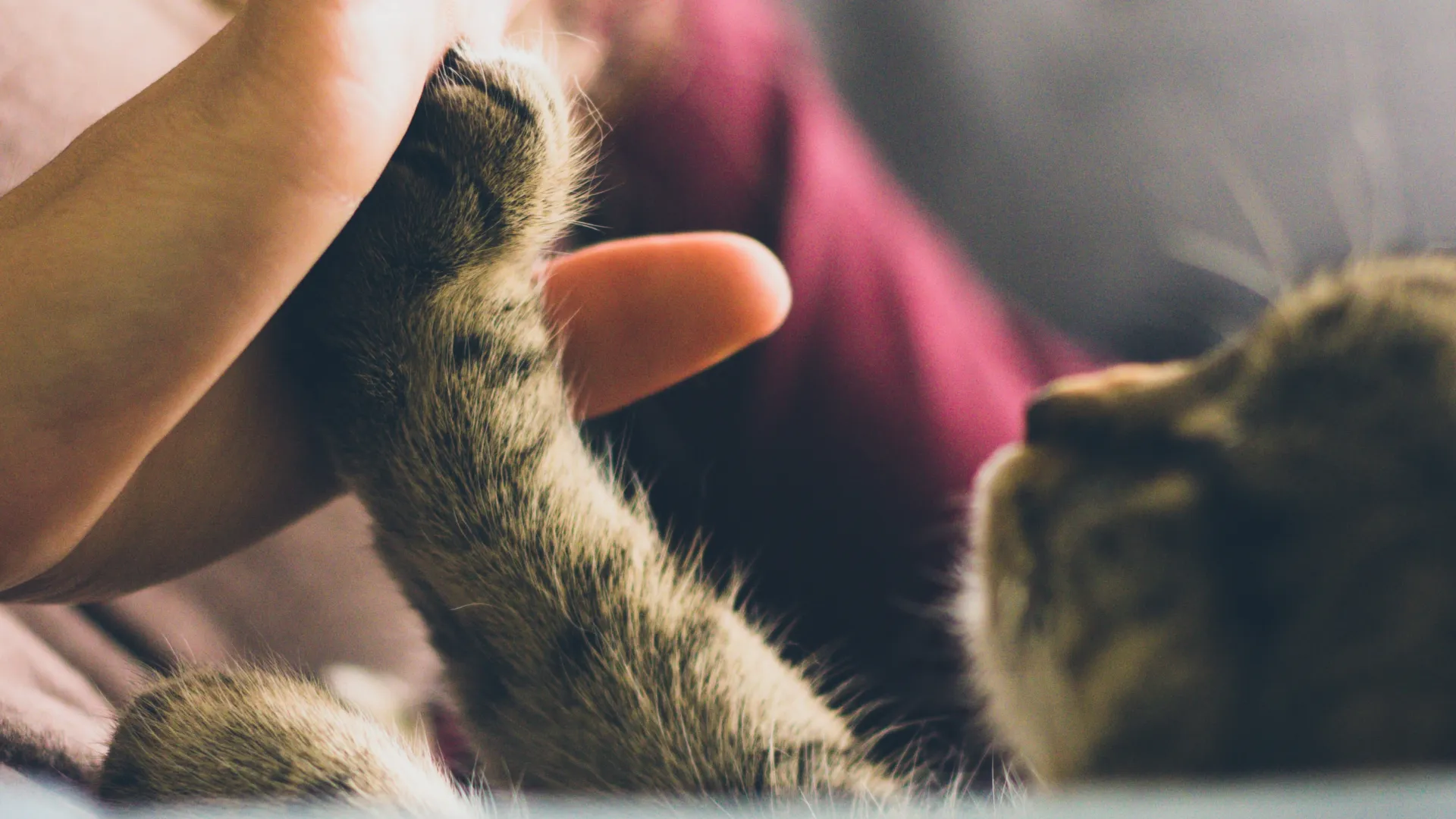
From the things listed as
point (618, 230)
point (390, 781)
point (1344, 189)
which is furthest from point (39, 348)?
point (1344, 189)

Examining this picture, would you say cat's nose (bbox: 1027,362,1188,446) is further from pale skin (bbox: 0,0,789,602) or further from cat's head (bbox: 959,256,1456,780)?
pale skin (bbox: 0,0,789,602)

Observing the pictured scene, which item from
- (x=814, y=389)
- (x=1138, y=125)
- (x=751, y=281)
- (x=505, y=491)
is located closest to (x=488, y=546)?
(x=505, y=491)

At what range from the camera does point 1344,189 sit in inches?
18.1

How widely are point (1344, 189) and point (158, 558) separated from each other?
517 mm

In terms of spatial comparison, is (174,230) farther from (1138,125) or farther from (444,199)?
(1138,125)

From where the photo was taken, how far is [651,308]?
1.09 feet

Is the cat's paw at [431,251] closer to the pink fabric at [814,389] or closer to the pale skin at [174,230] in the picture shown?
the pale skin at [174,230]

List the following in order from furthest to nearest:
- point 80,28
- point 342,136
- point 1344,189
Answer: point 1344,189
point 80,28
point 342,136

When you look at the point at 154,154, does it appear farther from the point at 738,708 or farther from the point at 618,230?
the point at 618,230

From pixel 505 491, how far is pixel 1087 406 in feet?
0.51

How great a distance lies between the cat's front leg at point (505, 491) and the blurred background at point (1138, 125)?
1.23 ft

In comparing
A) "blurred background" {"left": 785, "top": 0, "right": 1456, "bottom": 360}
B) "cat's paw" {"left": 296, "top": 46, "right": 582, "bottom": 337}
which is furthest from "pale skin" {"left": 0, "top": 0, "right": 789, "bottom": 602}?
"blurred background" {"left": 785, "top": 0, "right": 1456, "bottom": 360}

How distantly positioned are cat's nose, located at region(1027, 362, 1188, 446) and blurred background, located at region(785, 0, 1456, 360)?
11.6 inches

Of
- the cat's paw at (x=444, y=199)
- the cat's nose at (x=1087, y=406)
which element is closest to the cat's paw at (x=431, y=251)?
the cat's paw at (x=444, y=199)
